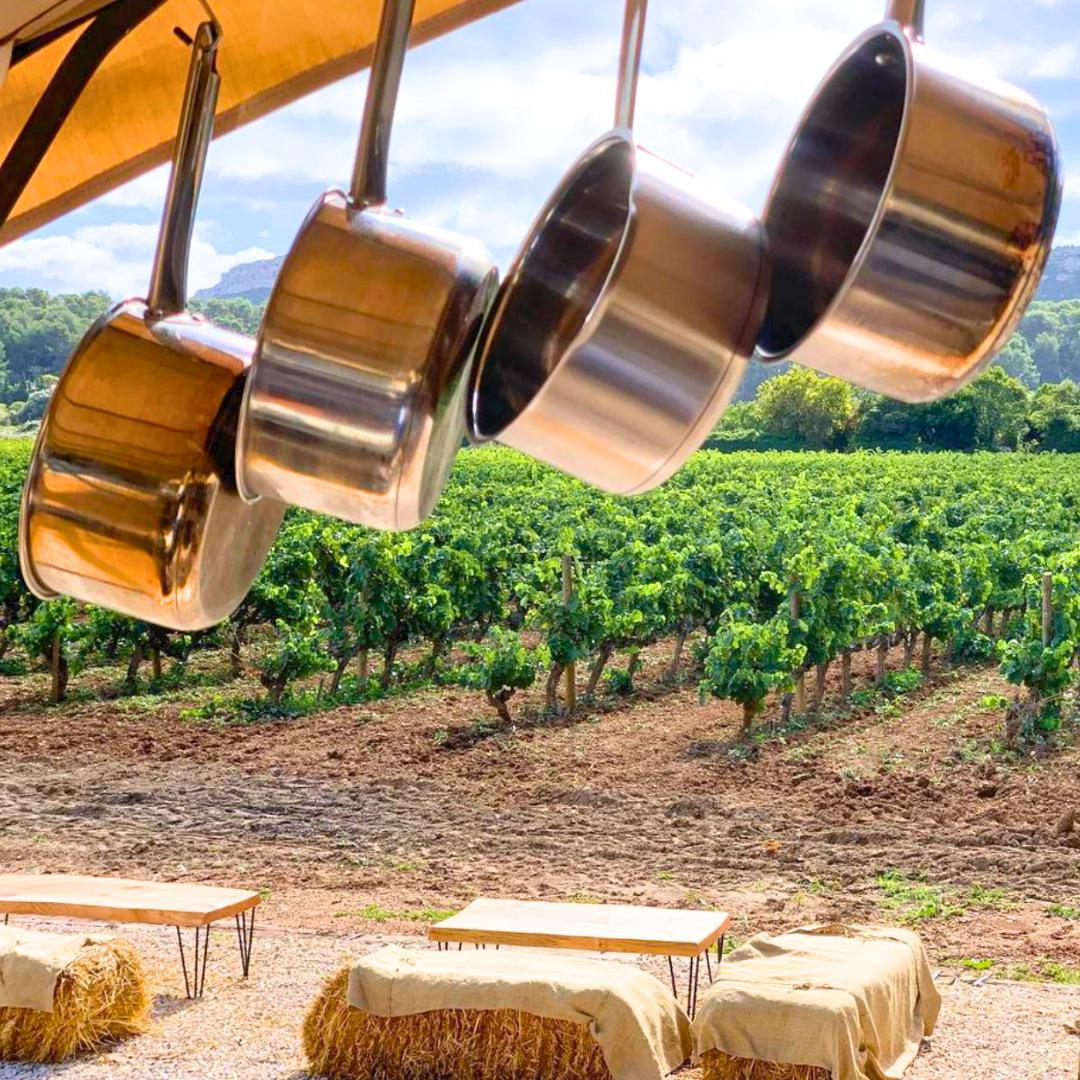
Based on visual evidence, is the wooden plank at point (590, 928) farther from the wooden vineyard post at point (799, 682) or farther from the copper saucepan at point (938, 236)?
the wooden vineyard post at point (799, 682)

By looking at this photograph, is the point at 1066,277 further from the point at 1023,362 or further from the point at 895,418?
the point at 895,418

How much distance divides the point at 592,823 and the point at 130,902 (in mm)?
3837

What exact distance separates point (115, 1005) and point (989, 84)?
6242mm

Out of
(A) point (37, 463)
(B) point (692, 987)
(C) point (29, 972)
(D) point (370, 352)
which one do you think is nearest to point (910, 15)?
(D) point (370, 352)

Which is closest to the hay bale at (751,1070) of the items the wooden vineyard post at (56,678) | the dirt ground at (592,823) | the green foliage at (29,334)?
the dirt ground at (592,823)

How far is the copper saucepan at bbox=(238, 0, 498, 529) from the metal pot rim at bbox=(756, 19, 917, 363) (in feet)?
0.77

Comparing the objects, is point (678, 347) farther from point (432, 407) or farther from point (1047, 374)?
point (1047, 374)

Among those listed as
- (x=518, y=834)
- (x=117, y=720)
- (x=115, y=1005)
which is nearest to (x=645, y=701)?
(x=518, y=834)

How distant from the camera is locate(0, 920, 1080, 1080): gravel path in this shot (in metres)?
6.07

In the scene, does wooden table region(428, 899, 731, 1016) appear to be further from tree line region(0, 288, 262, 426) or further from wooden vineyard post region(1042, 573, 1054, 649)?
wooden vineyard post region(1042, 573, 1054, 649)

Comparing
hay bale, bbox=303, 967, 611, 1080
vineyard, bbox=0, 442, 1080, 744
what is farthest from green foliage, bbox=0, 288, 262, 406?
hay bale, bbox=303, 967, 611, 1080

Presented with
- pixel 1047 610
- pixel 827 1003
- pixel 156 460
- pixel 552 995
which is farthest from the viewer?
pixel 1047 610

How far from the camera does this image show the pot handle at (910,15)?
3.40 ft

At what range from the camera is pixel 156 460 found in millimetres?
1252
